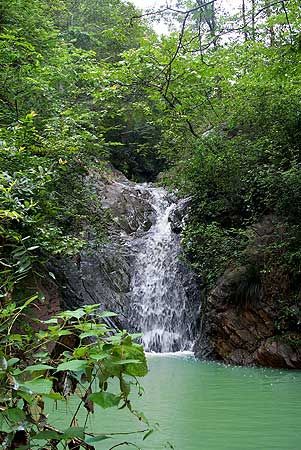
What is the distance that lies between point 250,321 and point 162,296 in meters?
3.38

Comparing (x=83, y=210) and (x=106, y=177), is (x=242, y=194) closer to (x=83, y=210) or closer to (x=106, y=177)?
(x=83, y=210)

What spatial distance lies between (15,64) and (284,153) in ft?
18.4

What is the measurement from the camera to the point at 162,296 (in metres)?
11.9

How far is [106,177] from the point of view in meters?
15.4

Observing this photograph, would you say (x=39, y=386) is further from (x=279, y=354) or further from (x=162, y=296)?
(x=162, y=296)

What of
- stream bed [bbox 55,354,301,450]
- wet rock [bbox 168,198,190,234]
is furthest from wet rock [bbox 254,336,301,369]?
wet rock [bbox 168,198,190,234]

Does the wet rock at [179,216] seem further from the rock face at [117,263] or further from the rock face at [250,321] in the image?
the rock face at [250,321]

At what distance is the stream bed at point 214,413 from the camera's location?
11.9ft

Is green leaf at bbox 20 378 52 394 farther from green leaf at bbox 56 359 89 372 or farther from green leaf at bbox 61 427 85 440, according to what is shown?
green leaf at bbox 61 427 85 440

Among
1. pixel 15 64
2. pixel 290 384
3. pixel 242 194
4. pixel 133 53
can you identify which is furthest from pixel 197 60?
pixel 290 384

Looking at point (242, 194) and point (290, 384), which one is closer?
point (290, 384)

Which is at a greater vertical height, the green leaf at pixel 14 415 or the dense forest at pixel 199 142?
the dense forest at pixel 199 142

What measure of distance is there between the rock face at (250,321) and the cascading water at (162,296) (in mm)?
1383

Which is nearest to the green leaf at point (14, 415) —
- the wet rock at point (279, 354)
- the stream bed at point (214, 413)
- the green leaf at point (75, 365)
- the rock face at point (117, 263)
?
the green leaf at point (75, 365)
